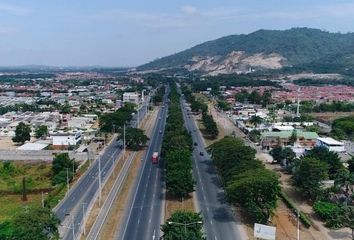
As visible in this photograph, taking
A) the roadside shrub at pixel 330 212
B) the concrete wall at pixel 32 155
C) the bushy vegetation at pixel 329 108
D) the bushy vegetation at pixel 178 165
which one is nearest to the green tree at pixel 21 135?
the concrete wall at pixel 32 155

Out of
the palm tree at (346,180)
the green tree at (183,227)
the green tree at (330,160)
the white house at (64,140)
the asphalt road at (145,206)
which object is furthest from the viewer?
the white house at (64,140)

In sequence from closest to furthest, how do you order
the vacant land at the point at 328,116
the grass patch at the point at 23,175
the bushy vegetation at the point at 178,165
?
1. the bushy vegetation at the point at 178,165
2. the grass patch at the point at 23,175
3. the vacant land at the point at 328,116

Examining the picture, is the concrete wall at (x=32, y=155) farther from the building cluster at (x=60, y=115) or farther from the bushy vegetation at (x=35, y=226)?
the bushy vegetation at (x=35, y=226)

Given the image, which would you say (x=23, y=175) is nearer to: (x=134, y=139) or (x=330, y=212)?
(x=134, y=139)

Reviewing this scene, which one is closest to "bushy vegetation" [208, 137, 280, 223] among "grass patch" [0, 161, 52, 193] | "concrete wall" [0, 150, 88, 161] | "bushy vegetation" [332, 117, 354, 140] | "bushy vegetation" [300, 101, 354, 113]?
"grass patch" [0, 161, 52, 193]

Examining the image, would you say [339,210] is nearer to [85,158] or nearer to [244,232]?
[244,232]

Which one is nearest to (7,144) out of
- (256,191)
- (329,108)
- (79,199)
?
(79,199)

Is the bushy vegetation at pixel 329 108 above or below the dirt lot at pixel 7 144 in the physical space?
above
